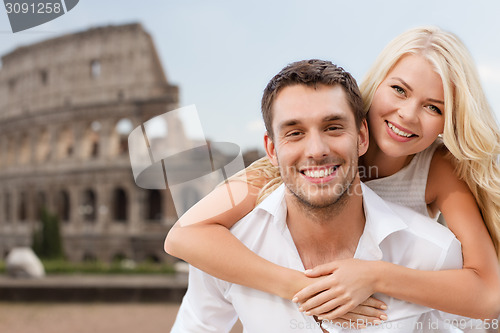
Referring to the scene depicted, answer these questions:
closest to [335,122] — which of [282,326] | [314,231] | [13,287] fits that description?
[314,231]

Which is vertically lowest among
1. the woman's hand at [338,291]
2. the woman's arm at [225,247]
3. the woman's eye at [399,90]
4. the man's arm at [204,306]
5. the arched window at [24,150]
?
the arched window at [24,150]

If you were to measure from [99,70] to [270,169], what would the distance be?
894 inches

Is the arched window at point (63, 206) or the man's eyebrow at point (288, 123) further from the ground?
the man's eyebrow at point (288, 123)

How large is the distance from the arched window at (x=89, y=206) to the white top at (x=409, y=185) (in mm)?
20935

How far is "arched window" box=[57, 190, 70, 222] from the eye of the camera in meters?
21.9

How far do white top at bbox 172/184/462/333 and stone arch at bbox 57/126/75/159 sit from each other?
2199cm

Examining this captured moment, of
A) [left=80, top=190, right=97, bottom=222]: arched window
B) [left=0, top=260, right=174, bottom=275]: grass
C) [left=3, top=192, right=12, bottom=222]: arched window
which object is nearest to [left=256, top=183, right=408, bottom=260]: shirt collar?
[left=0, top=260, right=174, bottom=275]: grass

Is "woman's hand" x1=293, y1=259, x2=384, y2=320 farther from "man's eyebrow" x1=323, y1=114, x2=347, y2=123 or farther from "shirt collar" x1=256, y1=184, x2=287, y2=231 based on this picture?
"man's eyebrow" x1=323, y1=114, x2=347, y2=123

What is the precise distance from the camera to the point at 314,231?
1.70 meters

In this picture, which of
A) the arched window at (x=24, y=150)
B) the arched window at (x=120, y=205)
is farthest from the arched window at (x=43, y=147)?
the arched window at (x=120, y=205)

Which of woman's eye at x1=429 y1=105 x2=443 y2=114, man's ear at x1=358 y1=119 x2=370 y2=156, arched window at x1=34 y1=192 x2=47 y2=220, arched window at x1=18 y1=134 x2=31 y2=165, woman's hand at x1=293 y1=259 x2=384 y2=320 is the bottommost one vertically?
arched window at x1=34 y1=192 x2=47 y2=220

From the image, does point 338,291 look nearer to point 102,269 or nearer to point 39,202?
point 102,269

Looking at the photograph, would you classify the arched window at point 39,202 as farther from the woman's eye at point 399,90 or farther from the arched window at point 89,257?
the woman's eye at point 399,90

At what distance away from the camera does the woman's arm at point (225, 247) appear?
162 centimetres
